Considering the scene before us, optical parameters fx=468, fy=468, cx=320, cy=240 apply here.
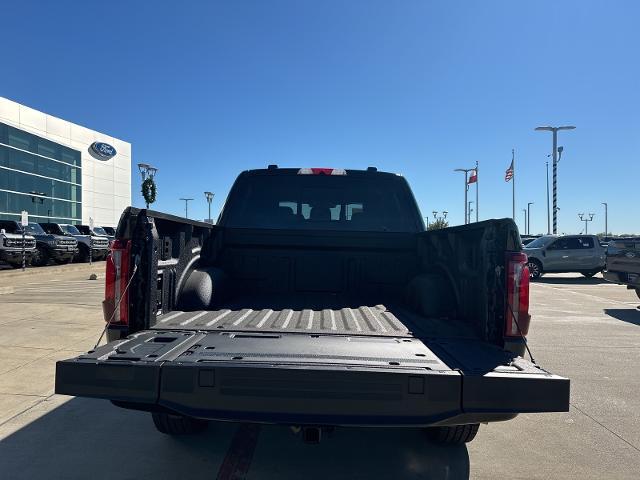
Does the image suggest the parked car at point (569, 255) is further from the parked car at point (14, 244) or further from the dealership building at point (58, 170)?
the dealership building at point (58, 170)

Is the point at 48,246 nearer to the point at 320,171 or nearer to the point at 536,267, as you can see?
the point at 320,171

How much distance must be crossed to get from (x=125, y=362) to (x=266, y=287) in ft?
6.61

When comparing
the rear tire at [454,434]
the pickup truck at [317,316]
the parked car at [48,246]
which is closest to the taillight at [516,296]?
the pickup truck at [317,316]

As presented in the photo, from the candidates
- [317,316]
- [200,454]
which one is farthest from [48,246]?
[317,316]

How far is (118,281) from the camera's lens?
2727 millimetres

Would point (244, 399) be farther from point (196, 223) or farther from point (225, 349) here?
point (196, 223)

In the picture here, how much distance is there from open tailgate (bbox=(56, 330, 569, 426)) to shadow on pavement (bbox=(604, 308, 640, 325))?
8.80 meters

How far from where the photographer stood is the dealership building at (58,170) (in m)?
32.0

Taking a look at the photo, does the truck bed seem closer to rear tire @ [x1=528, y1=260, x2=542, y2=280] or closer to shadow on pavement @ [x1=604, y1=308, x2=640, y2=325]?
shadow on pavement @ [x1=604, y1=308, x2=640, y2=325]

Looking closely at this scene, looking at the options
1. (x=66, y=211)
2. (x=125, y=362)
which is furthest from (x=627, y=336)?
(x=66, y=211)

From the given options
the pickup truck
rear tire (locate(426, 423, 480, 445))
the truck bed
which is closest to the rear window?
the pickup truck

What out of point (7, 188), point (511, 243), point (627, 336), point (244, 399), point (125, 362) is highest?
point (7, 188)

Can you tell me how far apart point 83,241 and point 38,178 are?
16.3 m

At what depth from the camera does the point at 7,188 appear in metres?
31.2
